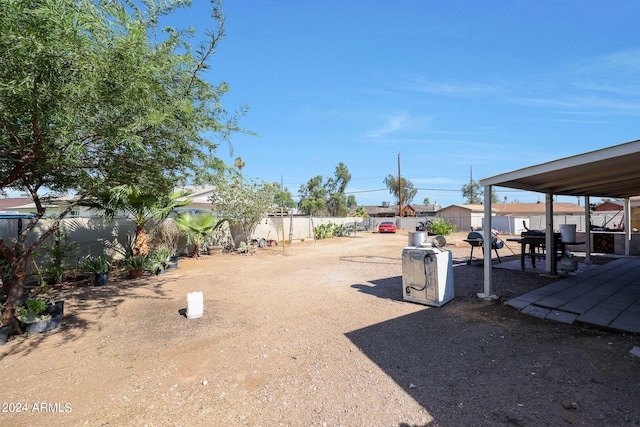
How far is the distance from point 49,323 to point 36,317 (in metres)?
0.18

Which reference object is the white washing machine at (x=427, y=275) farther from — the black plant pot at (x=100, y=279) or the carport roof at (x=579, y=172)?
the black plant pot at (x=100, y=279)

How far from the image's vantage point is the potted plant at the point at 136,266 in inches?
322

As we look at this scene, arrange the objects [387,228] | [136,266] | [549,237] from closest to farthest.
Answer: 1. [549,237]
2. [136,266]
3. [387,228]

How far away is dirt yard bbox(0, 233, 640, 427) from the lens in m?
2.45

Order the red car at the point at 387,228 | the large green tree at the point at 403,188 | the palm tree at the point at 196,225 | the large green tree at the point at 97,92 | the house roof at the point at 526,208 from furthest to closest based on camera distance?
the large green tree at the point at 403,188 < the house roof at the point at 526,208 < the red car at the point at 387,228 < the palm tree at the point at 196,225 < the large green tree at the point at 97,92

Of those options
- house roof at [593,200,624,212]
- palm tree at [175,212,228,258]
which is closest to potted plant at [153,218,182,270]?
palm tree at [175,212,228,258]

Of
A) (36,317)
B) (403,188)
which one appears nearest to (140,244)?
(36,317)

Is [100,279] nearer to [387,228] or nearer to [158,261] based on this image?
[158,261]

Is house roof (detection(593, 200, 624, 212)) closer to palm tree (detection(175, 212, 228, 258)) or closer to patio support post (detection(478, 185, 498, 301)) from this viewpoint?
patio support post (detection(478, 185, 498, 301))

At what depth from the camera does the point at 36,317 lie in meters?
4.28

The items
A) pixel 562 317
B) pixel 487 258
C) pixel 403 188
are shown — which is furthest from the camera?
pixel 403 188

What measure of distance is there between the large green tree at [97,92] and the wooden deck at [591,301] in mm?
5486

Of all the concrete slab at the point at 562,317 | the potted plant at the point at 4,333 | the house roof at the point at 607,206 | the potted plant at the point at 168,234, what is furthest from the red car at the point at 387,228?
the potted plant at the point at 4,333

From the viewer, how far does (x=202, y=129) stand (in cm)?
389
